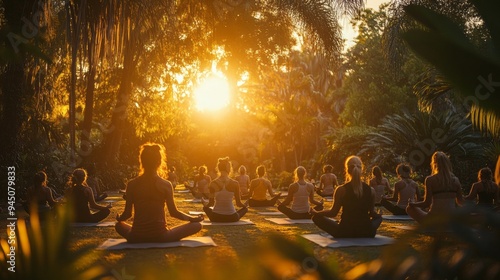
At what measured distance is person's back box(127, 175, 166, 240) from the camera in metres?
7.75

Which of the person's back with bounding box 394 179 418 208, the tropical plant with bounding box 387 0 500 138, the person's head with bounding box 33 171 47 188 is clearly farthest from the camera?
the person's back with bounding box 394 179 418 208

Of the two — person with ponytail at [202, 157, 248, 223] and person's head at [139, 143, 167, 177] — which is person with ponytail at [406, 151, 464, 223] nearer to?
person with ponytail at [202, 157, 248, 223]

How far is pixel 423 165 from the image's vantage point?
2094cm

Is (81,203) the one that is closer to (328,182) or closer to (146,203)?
(146,203)

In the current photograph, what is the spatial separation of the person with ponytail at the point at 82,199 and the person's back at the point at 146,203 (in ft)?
9.67

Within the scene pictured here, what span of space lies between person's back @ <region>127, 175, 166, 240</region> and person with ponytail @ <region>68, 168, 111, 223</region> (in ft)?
9.67

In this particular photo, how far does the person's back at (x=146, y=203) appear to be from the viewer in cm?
775

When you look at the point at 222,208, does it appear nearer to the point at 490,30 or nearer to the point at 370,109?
the point at 490,30

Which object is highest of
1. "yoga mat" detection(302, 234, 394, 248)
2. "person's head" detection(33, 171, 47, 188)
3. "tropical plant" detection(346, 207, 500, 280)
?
"tropical plant" detection(346, 207, 500, 280)

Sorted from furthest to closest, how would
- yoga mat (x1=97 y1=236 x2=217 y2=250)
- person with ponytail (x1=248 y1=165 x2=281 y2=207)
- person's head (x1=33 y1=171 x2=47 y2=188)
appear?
1. person with ponytail (x1=248 y1=165 x2=281 y2=207)
2. person's head (x1=33 y1=171 x2=47 y2=188)
3. yoga mat (x1=97 y1=236 x2=217 y2=250)

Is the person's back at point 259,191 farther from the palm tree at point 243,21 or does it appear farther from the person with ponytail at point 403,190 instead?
the palm tree at point 243,21

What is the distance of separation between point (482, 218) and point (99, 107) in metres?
30.8

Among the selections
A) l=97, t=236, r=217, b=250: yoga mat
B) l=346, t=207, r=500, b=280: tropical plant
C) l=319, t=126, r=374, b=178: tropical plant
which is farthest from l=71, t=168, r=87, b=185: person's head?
l=319, t=126, r=374, b=178: tropical plant

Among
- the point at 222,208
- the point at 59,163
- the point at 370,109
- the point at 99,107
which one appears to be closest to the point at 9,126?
the point at 59,163
